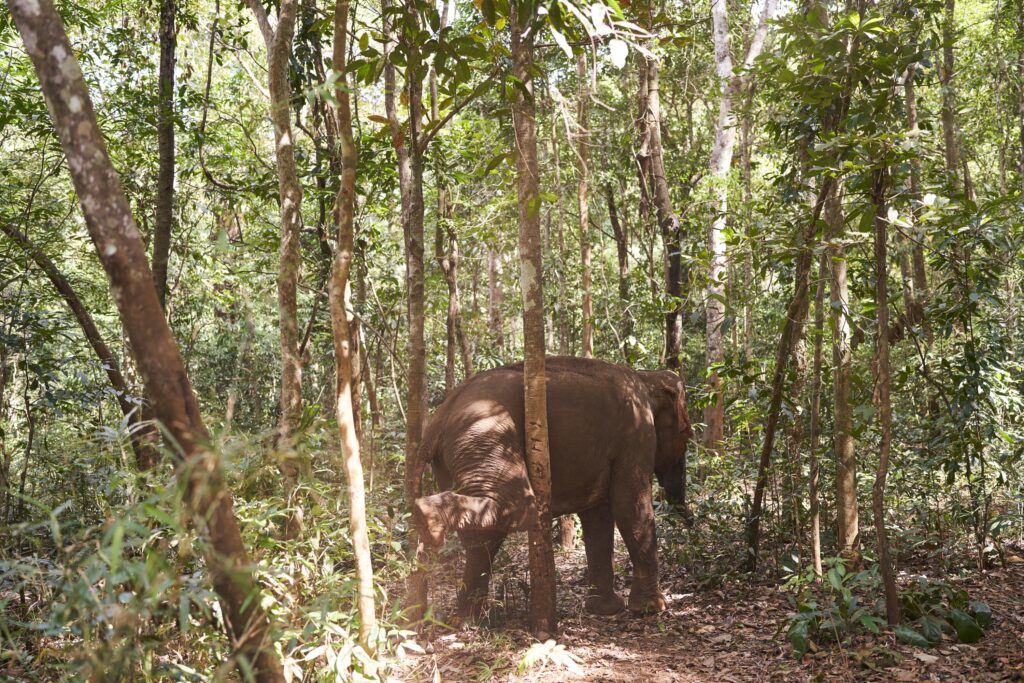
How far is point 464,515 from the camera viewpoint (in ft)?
19.7

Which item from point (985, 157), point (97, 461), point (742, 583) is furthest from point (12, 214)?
point (985, 157)

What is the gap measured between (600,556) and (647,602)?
0.61 metres

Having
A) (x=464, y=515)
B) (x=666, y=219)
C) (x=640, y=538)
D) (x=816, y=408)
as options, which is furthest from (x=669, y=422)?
(x=666, y=219)

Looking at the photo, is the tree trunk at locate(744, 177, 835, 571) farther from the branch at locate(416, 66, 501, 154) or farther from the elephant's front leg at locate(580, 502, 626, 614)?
the branch at locate(416, 66, 501, 154)

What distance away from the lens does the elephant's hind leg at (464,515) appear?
558 cm

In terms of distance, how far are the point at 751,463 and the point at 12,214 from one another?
8.39 m

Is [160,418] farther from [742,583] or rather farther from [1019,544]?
[1019,544]

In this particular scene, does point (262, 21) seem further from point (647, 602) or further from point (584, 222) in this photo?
point (584, 222)

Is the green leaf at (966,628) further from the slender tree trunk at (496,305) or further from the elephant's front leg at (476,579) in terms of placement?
the slender tree trunk at (496,305)

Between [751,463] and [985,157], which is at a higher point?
[985,157]

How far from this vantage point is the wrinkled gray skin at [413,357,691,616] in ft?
20.7

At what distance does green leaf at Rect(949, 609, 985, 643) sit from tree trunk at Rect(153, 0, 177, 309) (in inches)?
281

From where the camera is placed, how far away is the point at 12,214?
29.9 ft

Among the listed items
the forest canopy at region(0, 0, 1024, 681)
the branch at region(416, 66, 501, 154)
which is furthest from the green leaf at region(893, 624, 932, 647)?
the branch at region(416, 66, 501, 154)
